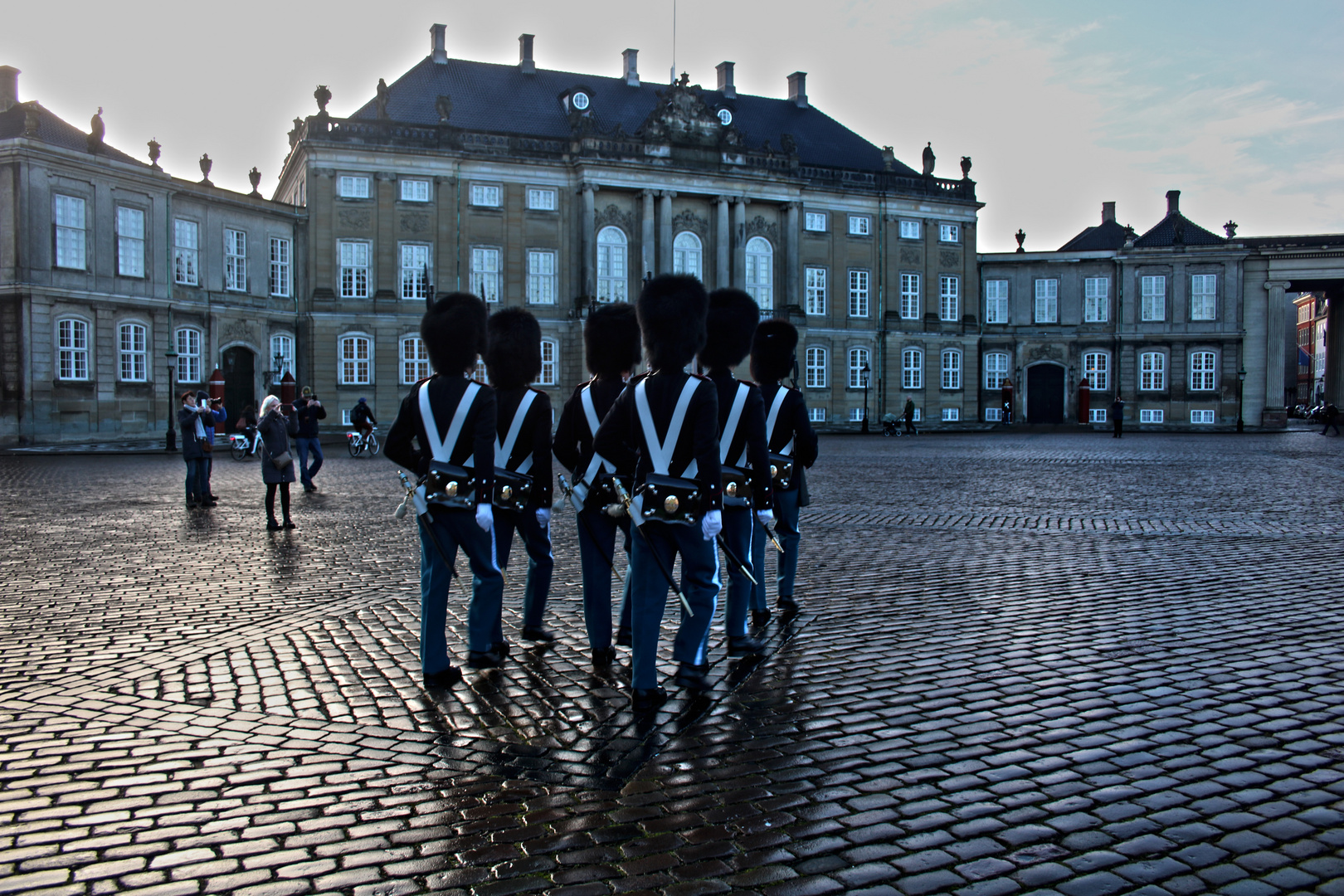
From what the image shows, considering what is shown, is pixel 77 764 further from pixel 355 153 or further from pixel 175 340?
pixel 355 153

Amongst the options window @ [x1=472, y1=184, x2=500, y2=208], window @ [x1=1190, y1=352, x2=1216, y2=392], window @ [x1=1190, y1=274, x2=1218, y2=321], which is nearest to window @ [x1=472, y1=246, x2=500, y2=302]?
window @ [x1=472, y1=184, x2=500, y2=208]

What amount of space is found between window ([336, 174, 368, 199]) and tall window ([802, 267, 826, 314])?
801 inches

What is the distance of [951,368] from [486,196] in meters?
24.8

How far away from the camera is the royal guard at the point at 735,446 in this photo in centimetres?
584

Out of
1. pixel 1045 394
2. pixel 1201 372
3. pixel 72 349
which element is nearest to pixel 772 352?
pixel 72 349

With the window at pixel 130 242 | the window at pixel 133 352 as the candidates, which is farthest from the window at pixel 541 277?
the window at pixel 133 352

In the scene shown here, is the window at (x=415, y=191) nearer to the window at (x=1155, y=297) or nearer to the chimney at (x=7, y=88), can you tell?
the chimney at (x=7, y=88)

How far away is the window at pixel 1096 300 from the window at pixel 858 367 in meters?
12.4

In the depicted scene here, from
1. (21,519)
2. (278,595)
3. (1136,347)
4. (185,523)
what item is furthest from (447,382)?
(1136,347)

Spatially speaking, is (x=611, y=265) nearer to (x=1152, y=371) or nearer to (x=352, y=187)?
(x=352, y=187)

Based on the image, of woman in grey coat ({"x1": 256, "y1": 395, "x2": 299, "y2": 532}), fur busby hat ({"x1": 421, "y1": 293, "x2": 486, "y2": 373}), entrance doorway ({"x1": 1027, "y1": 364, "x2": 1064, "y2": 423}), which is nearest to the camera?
fur busby hat ({"x1": 421, "y1": 293, "x2": 486, "y2": 373})

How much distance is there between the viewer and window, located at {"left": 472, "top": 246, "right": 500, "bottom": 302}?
143ft

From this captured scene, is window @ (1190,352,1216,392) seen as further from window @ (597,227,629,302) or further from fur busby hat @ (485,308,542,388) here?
fur busby hat @ (485,308,542,388)

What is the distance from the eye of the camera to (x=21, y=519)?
1290cm
